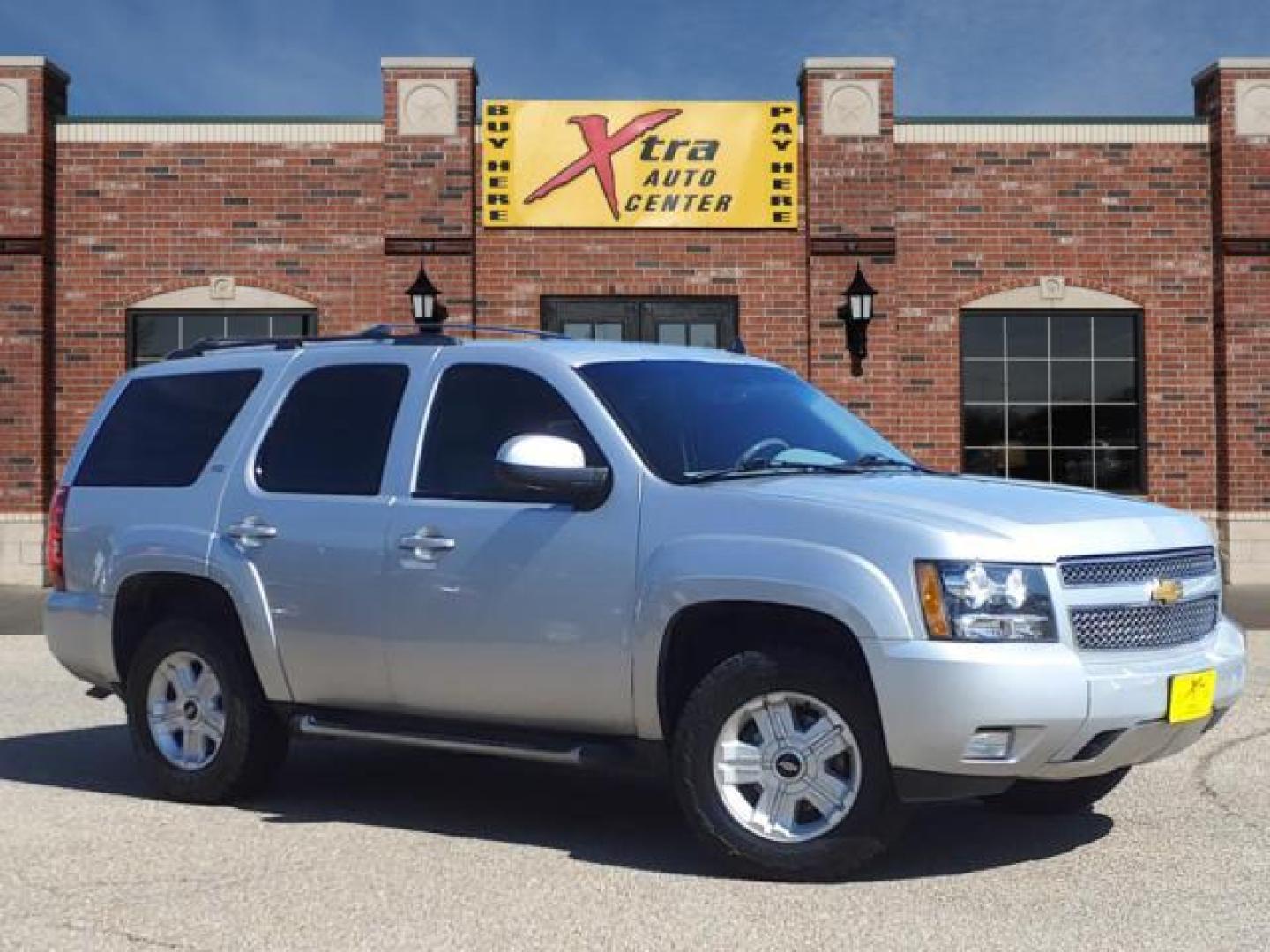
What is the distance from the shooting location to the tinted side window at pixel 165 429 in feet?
23.8

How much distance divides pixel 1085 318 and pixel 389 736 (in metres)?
15.2

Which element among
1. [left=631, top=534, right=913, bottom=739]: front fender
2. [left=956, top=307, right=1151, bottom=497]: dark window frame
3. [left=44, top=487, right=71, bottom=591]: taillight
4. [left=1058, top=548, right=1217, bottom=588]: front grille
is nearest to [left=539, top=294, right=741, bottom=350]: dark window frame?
[left=956, top=307, right=1151, bottom=497]: dark window frame

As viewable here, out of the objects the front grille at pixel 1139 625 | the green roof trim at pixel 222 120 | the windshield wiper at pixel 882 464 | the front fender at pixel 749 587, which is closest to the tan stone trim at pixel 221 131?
the green roof trim at pixel 222 120

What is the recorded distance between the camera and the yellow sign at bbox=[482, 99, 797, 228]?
768 inches

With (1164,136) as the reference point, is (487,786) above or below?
below

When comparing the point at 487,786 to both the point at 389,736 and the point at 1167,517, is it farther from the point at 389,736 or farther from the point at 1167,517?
the point at 1167,517

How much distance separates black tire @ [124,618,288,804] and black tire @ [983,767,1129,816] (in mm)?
2995

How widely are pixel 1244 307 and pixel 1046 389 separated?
8.26ft

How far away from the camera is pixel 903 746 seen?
5.21 m

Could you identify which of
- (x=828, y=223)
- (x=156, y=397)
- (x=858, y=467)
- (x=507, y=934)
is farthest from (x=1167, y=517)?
(x=828, y=223)

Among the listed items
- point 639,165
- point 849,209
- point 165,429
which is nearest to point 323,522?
point 165,429

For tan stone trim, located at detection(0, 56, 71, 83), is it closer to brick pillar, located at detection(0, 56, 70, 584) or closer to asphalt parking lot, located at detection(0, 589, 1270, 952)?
brick pillar, located at detection(0, 56, 70, 584)

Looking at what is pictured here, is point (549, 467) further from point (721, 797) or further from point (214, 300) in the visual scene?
point (214, 300)

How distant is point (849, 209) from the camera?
19.5 metres
